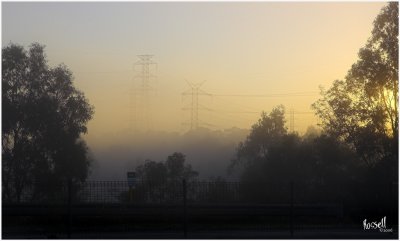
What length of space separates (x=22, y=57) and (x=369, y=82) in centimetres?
1750

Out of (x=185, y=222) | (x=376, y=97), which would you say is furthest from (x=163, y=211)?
(x=376, y=97)

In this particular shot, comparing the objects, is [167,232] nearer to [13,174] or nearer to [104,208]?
[104,208]

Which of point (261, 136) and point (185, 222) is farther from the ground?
point (261, 136)

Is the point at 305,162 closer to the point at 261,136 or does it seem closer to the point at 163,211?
the point at 261,136

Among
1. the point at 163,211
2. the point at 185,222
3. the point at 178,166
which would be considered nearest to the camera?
the point at 185,222

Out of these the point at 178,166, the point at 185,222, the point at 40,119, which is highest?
the point at 40,119

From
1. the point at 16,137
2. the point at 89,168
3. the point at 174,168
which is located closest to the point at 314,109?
the point at 174,168

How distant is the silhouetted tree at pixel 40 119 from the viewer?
3294 centimetres

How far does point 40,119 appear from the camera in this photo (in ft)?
110

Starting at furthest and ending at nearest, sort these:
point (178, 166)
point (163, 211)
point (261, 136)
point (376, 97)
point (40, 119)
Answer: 1. point (261, 136)
2. point (178, 166)
3. point (40, 119)
4. point (376, 97)
5. point (163, 211)
